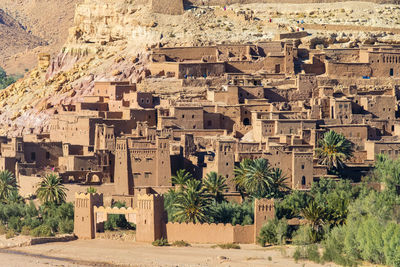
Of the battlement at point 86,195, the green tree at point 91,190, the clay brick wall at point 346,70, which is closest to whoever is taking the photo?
the battlement at point 86,195

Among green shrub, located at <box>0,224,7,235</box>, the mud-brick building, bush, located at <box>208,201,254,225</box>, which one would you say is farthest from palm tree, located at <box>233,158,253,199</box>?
green shrub, located at <box>0,224,7,235</box>

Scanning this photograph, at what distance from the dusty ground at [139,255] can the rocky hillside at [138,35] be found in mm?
17221

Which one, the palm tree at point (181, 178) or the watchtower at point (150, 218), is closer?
the watchtower at point (150, 218)

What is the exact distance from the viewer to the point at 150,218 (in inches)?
2445

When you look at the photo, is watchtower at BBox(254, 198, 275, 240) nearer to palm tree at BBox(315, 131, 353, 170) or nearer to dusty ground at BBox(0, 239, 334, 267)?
dusty ground at BBox(0, 239, 334, 267)

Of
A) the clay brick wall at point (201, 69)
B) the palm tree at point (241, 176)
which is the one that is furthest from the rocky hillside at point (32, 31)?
the palm tree at point (241, 176)

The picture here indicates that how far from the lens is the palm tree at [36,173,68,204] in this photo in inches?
2611

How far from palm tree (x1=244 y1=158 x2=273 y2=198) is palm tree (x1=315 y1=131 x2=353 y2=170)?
13.5ft

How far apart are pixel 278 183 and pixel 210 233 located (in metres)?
5.01

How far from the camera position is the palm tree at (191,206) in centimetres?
6238

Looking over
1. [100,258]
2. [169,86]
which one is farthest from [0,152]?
[100,258]

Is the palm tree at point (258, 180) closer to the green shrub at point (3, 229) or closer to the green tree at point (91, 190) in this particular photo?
the green tree at point (91, 190)

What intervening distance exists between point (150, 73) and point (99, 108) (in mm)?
4017

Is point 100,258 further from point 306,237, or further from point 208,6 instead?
point 208,6
